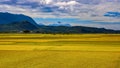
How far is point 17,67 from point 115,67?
23.3ft

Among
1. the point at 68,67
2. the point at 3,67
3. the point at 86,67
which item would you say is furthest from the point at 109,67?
the point at 3,67

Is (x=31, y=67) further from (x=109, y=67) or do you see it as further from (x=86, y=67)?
(x=109, y=67)

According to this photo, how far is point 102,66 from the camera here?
20891 mm

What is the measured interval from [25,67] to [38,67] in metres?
0.93

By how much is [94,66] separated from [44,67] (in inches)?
149

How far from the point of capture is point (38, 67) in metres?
20.0

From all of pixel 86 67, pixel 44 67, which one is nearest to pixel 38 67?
pixel 44 67

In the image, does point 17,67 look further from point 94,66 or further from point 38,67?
point 94,66

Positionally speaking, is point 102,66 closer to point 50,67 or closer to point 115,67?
point 115,67

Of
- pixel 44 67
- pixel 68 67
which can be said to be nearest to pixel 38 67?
pixel 44 67

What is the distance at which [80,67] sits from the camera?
20.2 m

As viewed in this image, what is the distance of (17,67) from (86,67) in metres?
5.01

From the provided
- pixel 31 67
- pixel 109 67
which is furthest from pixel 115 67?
pixel 31 67

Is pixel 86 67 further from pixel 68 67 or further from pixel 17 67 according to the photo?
pixel 17 67
